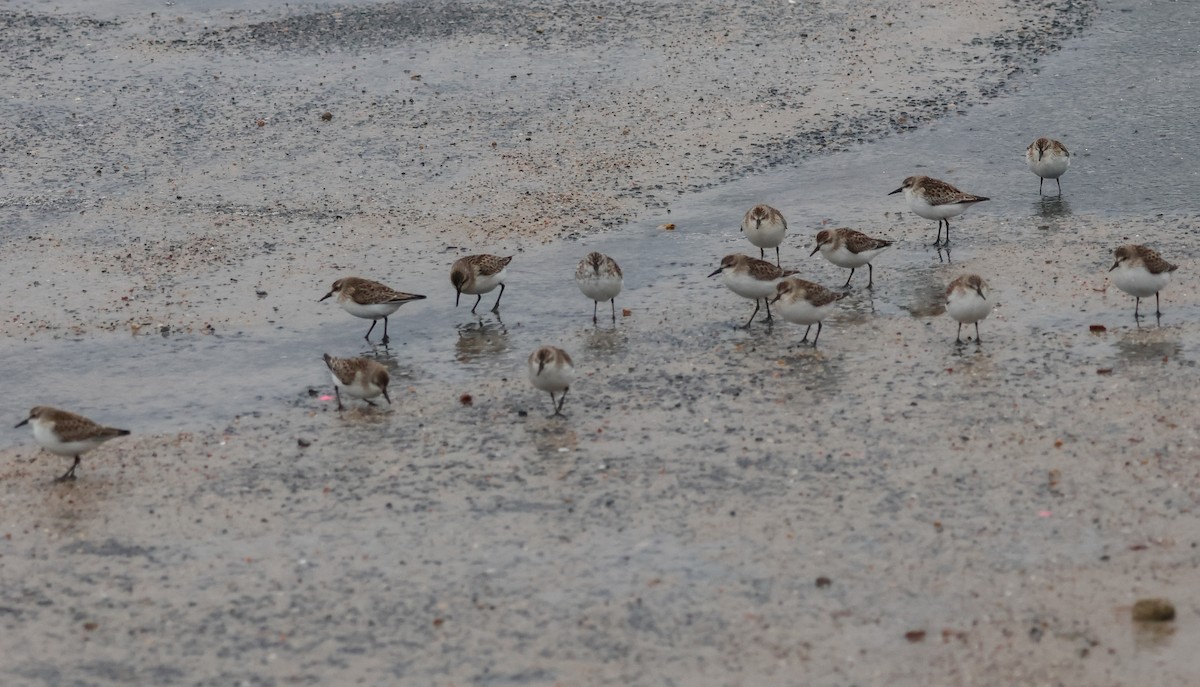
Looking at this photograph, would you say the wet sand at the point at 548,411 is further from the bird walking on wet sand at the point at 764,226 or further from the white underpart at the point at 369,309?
the bird walking on wet sand at the point at 764,226

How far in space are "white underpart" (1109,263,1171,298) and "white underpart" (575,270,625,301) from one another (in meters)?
4.03


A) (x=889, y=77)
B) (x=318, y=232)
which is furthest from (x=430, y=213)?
(x=889, y=77)

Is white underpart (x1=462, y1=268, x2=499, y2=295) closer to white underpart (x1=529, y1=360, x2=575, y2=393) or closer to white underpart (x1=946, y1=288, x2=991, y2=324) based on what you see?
white underpart (x1=529, y1=360, x2=575, y2=393)

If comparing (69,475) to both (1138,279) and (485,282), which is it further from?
(1138,279)

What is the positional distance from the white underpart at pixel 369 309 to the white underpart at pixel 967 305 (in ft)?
15.0

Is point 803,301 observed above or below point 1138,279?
below

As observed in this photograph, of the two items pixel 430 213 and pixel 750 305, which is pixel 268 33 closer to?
pixel 430 213

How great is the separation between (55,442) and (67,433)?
105mm

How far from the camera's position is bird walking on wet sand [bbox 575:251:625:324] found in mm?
12898

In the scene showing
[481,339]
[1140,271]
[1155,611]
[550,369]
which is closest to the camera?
[1155,611]

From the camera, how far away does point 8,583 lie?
9367mm

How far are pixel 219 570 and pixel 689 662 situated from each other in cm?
305

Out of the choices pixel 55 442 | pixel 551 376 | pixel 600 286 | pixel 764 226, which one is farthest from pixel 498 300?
pixel 55 442

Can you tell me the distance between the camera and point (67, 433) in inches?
416
